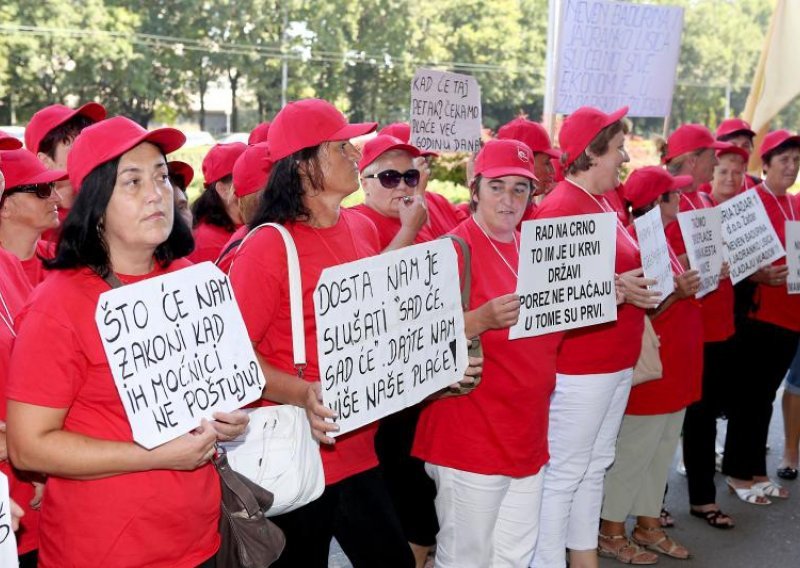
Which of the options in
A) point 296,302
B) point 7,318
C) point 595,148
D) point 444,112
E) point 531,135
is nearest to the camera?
point 7,318

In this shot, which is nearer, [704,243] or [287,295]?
[287,295]

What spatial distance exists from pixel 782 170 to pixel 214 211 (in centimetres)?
385

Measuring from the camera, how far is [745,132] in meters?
6.52

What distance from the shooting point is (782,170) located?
20.5 ft

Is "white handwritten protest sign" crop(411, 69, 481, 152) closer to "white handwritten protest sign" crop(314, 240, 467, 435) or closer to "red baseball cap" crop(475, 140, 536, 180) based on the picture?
"red baseball cap" crop(475, 140, 536, 180)

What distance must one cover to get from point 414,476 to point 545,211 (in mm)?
1465

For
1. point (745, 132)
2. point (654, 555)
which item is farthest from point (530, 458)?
point (745, 132)

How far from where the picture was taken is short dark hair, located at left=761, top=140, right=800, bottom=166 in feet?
20.7

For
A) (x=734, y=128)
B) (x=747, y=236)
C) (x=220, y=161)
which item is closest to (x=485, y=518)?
(x=220, y=161)

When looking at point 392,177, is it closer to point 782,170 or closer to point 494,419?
point 494,419

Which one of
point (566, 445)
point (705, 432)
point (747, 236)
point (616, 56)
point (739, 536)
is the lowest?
point (739, 536)

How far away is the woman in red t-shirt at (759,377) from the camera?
6117mm

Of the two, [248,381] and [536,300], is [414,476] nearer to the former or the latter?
[536,300]

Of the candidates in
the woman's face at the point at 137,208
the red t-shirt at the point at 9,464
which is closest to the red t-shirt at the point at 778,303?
the woman's face at the point at 137,208
